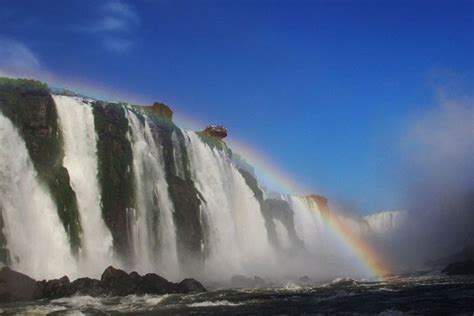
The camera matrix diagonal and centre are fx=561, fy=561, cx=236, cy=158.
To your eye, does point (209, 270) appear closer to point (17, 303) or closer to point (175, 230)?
point (175, 230)

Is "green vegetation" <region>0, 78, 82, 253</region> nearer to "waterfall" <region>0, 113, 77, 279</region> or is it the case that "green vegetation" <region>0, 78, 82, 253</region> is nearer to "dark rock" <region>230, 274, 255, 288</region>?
"waterfall" <region>0, 113, 77, 279</region>

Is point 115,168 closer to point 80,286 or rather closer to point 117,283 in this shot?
point 117,283

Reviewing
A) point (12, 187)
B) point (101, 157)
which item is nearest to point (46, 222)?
point (12, 187)

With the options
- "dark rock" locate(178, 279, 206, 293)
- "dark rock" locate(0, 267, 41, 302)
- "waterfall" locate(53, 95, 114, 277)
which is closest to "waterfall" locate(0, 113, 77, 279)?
"waterfall" locate(53, 95, 114, 277)

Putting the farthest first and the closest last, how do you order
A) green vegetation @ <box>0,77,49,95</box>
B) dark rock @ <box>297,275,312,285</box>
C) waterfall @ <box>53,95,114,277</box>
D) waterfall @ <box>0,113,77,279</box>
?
dark rock @ <box>297,275,312,285</box> → green vegetation @ <box>0,77,49,95</box> → waterfall @ <box>53,95,114,277</box> → waterfall @ <box>0,113,77,279</box>

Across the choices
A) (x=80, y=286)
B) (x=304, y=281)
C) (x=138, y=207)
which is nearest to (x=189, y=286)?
(x=80, y=286)
